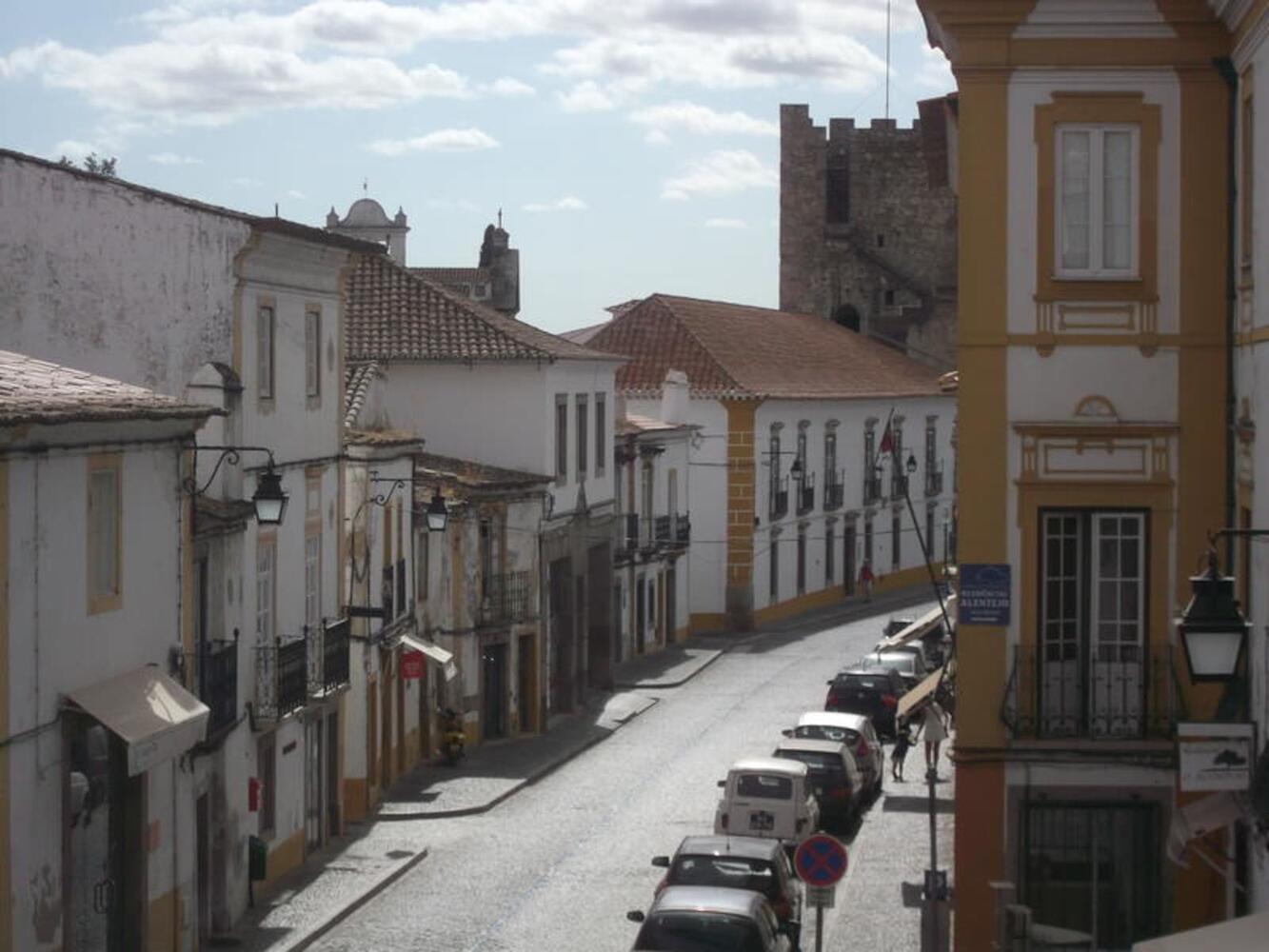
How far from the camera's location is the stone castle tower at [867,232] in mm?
77562

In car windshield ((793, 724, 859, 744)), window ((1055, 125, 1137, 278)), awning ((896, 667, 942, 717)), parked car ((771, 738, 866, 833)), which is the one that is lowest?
parked car ((771, 738, 866, 833))

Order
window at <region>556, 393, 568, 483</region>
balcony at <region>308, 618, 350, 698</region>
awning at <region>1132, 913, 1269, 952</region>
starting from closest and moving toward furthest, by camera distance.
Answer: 1. awning at <region>1132, 913, 1269, 952</region>
2. balcony at <region>308, 618, 350, 698</region>
3. window at <region>556, 393, 568, 483</region>

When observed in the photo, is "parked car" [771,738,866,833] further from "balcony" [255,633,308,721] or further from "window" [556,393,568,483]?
"window" [556,393,568,483]

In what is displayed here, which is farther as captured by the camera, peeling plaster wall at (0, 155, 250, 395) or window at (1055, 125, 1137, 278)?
peeling plaster wall at (0, 155, 250, 395)

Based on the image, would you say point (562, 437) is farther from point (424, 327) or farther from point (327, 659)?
point (327, 659)

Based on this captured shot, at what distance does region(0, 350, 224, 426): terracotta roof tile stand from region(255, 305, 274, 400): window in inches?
232

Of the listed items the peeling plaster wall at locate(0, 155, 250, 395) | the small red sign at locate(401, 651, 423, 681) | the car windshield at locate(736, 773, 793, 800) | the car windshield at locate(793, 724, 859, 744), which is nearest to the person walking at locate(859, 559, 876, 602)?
the car windshield at locate(793, 724, 859, 744)

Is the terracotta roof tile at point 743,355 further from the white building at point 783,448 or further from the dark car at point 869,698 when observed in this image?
the dark car at point 869,698

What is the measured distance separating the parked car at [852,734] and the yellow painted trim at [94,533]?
15781mm

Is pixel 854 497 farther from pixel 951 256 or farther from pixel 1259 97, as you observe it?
pixel 1259 97

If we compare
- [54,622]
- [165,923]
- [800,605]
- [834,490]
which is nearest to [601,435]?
[800,605]

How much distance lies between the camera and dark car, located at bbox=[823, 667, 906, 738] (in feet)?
130

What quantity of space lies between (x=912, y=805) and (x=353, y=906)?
11189mm

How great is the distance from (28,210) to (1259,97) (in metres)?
12.0
